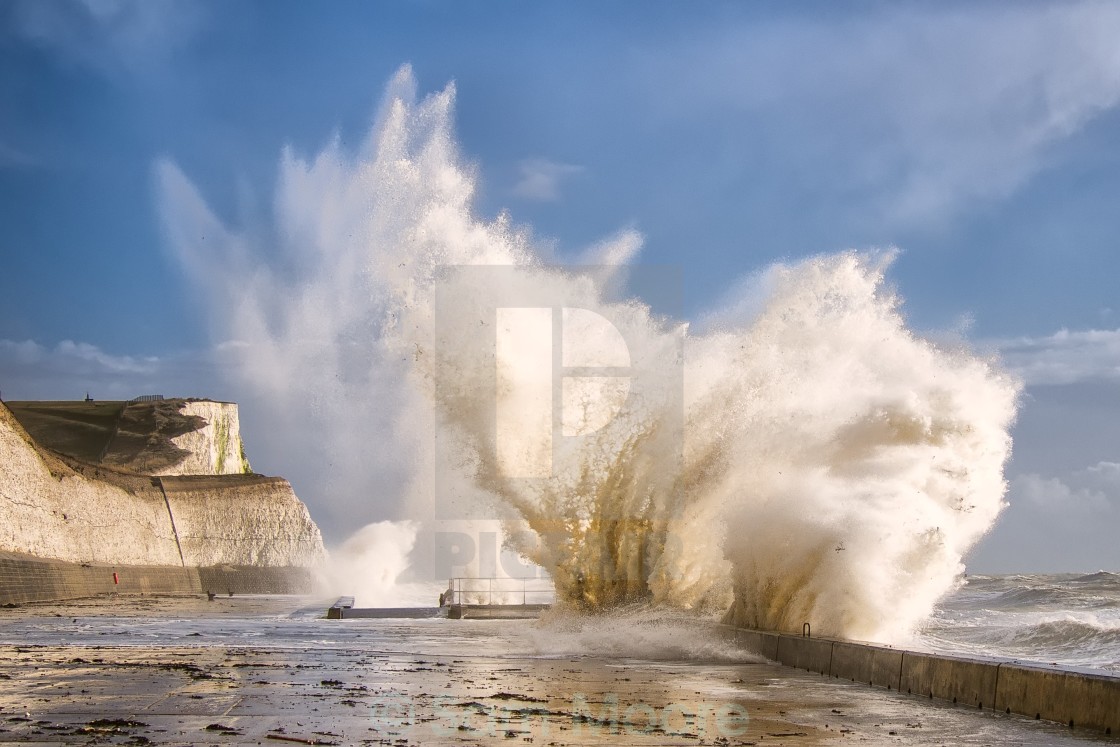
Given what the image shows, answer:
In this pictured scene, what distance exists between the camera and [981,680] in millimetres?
10102

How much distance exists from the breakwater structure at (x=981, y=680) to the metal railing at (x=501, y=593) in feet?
91.3

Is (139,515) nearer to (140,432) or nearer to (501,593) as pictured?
(501,593)

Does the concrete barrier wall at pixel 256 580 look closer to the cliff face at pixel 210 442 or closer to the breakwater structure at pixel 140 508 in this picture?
the breakwater structure at pixel 140 508

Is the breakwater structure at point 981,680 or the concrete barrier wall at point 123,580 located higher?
the breakwater structure at point 981,680

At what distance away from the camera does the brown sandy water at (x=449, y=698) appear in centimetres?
770

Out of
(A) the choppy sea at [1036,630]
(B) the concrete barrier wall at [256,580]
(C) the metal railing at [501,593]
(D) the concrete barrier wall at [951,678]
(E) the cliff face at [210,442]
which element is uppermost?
(E) the cliff face at [210,442]

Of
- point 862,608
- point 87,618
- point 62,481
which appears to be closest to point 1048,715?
point 862,608

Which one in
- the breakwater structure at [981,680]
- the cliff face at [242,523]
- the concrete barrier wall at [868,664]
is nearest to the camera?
the breakwater structure at [981,680]

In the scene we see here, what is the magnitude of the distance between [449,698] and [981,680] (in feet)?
14.6

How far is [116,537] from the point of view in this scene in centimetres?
5572

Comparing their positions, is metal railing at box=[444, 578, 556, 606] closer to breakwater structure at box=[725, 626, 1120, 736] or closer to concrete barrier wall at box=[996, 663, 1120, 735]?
breakwater structure at box=[725, 626, 1120, 736]

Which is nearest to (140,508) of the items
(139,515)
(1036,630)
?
(139,515)

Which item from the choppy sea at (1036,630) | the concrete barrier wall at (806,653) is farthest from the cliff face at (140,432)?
the concrete barrier wall at (806,653)

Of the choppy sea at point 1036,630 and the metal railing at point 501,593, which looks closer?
the choppy sea at point 1036,630
